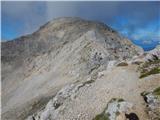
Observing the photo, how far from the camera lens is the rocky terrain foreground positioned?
4531 cm

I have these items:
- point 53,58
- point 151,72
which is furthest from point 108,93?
point 53,58

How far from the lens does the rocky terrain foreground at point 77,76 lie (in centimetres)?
4531

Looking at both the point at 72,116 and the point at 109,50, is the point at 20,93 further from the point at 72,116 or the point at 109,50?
the point at 72,116

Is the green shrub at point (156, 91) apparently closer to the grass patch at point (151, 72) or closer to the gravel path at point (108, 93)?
the gravel path at point (108, 93)

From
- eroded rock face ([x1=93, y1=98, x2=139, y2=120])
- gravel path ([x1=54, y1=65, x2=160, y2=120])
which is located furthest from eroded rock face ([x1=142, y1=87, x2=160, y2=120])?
eroded rock face ([x1=93, y1=98, x2=139, y2=120])

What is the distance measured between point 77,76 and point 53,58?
30094 millimetres

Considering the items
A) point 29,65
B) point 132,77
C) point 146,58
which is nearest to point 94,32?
point 29,65

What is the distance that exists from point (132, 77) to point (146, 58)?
909cm

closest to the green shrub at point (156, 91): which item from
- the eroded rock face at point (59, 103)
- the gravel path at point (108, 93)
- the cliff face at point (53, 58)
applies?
the gravel path at point (108, 93)

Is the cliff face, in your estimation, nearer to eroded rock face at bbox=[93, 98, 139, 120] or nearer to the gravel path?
the gravel path

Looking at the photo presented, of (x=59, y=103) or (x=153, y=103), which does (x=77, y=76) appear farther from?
(x=153, y=103)

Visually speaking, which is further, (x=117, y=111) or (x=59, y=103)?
(x=59, y=103)

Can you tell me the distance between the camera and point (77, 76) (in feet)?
313

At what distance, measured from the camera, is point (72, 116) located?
48.8m
